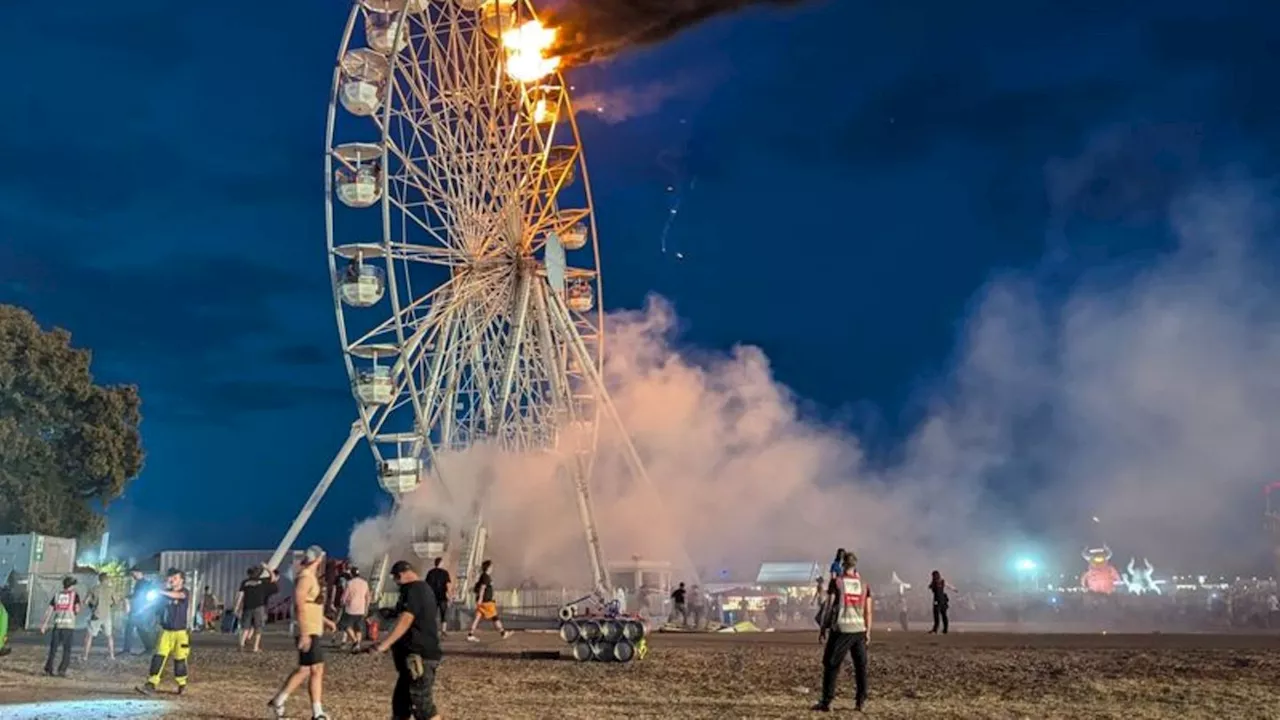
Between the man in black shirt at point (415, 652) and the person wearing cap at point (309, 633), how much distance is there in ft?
6.91

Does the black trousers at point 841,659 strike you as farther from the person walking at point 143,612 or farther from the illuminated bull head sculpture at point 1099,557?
the illuminated bull head sculpture at point 1099,557

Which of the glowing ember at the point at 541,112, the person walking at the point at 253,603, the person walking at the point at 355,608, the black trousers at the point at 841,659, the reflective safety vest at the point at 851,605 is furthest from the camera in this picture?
the glowing ember at the point at 541,112

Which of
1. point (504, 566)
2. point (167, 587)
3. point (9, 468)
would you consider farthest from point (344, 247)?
point (9, 468)

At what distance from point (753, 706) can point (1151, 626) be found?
26371 millimetres

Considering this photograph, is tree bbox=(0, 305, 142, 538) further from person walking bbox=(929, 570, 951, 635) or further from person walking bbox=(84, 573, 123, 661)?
person walking bbox=(929, 570, 951, 635)

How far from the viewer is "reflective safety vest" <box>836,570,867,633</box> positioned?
41.2 feet

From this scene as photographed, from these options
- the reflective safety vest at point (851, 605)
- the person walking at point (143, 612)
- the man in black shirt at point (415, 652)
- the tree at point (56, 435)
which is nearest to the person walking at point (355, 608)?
the person walking at point (143, 612)

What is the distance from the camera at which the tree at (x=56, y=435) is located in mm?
48500

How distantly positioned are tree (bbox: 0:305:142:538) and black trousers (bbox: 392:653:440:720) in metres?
45.3

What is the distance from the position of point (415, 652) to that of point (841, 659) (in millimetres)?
5119

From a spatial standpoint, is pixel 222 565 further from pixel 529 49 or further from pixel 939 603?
pixel 939 603

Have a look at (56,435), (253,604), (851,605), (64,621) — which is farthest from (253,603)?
(56,435)

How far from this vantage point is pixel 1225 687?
1337 cm

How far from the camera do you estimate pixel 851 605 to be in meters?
12.6
